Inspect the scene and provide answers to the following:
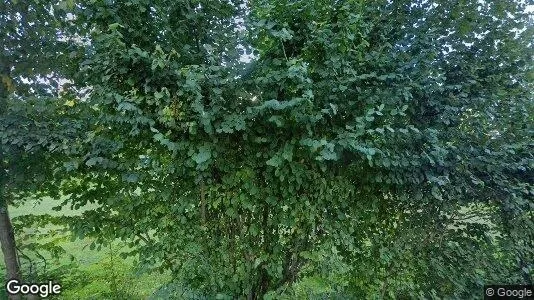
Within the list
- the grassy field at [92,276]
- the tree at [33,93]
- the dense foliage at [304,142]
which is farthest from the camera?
the grassy field at [92,276]

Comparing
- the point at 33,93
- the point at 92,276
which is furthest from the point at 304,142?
the point at 92,276

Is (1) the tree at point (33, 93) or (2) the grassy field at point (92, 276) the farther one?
(2) the grassy field at point (92, 276)

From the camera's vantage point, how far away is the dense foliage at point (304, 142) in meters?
2.17

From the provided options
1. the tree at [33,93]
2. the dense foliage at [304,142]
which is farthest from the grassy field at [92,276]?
the dense foliage at [304,142]

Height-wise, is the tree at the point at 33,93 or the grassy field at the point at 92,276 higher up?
the tree at the point at 33,93

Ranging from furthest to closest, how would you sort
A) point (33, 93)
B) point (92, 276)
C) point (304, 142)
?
point (92, 276)
point (33, 93)
point (304, 142)

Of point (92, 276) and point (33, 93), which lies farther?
point (92, 276)

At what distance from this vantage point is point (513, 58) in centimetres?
296

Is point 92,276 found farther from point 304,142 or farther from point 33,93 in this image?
point 304,142

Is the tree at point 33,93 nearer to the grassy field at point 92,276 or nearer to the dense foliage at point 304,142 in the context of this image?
the dense foliage at point 304,142

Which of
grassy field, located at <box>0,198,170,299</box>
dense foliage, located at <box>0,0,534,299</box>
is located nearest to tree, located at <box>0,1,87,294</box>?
dense foliage, located at <box>0,0,534,299</box>

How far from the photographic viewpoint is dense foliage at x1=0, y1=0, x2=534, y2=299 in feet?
7.13

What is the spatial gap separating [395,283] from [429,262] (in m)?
0.36

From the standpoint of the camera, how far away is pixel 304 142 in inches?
83.1
